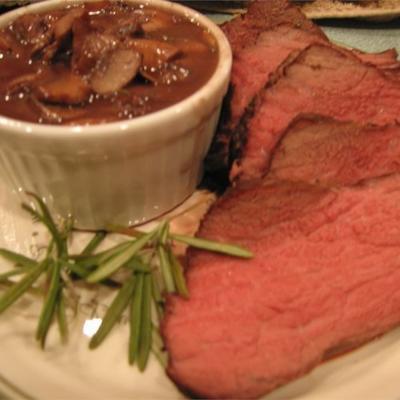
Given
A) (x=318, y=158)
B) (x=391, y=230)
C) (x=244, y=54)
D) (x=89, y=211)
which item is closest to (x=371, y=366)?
(x=391, y=230)

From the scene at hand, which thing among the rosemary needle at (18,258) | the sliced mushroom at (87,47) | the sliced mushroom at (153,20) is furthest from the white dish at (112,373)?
the sliced mushroom at (153,20)

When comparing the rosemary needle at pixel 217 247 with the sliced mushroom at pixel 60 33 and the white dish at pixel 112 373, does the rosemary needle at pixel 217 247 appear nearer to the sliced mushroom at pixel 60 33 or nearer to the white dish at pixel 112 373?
the white dish at pixel 112 373

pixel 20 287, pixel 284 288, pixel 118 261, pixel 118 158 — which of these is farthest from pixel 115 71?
pixel 284 288

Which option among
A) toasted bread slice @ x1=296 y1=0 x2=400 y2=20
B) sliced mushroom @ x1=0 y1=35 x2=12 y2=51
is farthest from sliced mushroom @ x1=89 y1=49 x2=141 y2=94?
toasted bread slice @ x1=296 y1=0 x2=400 y2=20

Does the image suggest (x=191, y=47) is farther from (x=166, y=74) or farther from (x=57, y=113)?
(x=57, y=113)

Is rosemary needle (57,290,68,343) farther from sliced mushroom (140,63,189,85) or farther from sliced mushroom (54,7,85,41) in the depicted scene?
sliced mushroom (54,7,85,41)
